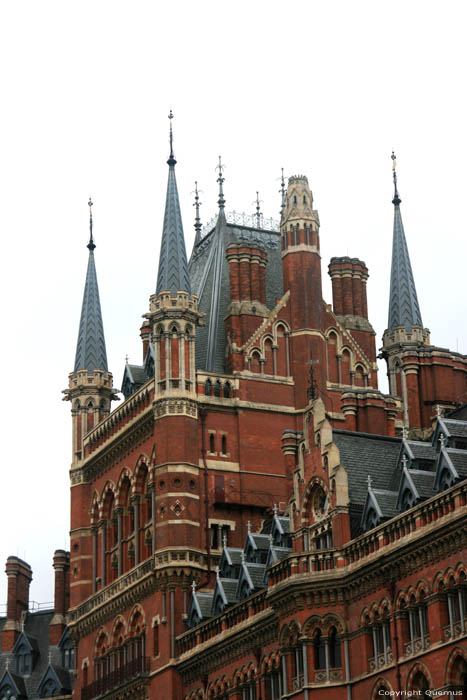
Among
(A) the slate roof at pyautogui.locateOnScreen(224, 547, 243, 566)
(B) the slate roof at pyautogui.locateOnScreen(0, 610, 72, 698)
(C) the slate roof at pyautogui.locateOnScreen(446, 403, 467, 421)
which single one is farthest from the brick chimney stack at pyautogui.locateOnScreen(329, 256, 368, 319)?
(B) the slate roof at pyautogui.locateOnScreen(0, 610, 72, 698)

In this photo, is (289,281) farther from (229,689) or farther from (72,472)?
(229,689)

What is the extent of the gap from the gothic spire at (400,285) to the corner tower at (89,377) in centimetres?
1824

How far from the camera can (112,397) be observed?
103m

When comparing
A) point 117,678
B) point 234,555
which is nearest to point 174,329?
point 234,555

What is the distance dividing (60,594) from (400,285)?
35.0 metres

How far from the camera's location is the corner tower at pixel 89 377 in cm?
10256

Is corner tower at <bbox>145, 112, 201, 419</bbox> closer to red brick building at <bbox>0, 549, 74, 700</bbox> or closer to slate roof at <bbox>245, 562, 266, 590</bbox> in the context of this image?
slate roof at <bbox>245, 562, 266, 590</bbox>

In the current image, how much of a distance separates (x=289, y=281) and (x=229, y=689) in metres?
25.6

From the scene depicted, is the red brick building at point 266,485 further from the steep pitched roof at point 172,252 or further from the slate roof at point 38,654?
the slate roof at point 38,654

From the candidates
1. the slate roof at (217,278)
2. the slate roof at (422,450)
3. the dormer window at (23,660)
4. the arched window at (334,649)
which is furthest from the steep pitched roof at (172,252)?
the dormer window at (23,660)

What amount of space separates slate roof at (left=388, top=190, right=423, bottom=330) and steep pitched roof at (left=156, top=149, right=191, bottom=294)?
46.2 ft

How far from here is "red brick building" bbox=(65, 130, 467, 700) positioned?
67062mm

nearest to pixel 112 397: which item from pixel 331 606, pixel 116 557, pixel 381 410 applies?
pixel 116 557

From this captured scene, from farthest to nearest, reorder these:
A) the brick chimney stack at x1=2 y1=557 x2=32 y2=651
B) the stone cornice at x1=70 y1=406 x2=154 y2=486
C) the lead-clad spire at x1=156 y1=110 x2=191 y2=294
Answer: the brick chimney stack at x1=2 y1=557 x2=32 y2=651 → the lead-clad spire at x1=156 y1=110 x2=191 y2=294 → the stone cornice at x1=70 y1=406 x2=154 y2=486
